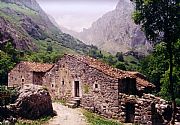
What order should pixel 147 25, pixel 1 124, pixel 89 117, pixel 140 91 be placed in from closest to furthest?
pixel 1 124 → pixel 147 25 → pixel 89 117 → pixel 140 91

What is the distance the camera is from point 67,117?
36.1 metres

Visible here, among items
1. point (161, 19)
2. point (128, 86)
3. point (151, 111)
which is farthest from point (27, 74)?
point (161, 19)

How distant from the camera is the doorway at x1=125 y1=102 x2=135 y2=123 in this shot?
124 feet

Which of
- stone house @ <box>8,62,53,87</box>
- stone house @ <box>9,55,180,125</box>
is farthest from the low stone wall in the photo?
stone house @ <box>8,62,53,87</box>

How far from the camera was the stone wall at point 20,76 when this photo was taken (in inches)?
2210

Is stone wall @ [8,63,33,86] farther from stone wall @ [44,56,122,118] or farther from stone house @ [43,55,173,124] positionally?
stone house @ [43,55,173,124]

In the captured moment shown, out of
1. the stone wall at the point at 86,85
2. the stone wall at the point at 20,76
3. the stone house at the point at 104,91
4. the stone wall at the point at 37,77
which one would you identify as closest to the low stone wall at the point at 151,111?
the stone house at the point at 104,91

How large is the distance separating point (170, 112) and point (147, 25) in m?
10.0

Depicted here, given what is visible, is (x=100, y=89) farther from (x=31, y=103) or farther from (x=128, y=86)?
(x=31, y=103)

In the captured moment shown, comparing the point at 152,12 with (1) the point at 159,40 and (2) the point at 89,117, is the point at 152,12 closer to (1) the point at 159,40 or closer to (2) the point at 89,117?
(1) the point at 159,40

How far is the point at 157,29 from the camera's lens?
104 feet

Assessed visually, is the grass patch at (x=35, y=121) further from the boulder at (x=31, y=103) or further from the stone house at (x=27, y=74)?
the stone house at (x=27, y=74)

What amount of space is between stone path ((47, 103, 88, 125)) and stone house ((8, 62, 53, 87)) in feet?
48.9

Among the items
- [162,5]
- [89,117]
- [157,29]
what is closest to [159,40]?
[157,29]
